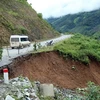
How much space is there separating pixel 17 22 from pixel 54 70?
1292 inches

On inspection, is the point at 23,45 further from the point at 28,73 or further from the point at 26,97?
the point at 26,97

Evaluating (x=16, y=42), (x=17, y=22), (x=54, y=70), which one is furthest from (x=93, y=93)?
(x=17, y=22)

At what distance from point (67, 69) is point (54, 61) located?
1.28 meters

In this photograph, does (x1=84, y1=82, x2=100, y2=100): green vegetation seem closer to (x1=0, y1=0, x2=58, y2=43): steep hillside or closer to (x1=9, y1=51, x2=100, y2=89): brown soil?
(x1=9, y1=51, x2=100, y2=89): brown soil

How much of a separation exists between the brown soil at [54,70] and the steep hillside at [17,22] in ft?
60.3

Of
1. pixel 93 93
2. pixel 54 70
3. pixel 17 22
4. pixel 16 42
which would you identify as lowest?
pixel 54 70

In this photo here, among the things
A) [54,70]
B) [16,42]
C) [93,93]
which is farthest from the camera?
[16,42]

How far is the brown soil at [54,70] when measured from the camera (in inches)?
867

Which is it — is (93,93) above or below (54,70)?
above

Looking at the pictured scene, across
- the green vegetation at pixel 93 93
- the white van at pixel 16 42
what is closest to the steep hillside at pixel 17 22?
the white van at pixel 16 42

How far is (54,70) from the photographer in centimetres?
2433

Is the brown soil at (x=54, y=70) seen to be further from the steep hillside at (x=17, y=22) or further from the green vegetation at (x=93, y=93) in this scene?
the steep hillside at (x=17, y=22)

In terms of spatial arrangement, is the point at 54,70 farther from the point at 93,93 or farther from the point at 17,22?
the point at 17,22

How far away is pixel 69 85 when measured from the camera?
911 inches
